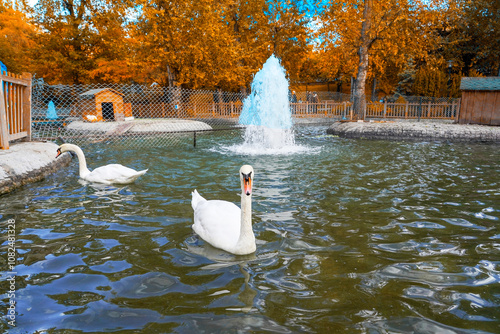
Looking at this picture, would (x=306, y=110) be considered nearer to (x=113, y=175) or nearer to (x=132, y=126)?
(x=132, y=126)

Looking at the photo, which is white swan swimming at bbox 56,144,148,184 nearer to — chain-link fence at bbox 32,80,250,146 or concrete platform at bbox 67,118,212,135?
chain-link fence at bbox 32,80,250,146

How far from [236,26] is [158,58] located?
10.0 metres

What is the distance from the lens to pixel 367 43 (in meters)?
24.0

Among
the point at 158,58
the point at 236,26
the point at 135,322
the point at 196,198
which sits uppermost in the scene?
the point at 236,26

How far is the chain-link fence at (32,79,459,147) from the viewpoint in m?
18.0

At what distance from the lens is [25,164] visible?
26.5ft

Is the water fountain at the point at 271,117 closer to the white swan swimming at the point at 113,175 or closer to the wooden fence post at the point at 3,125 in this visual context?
the white swan swimming at the point at 113,175

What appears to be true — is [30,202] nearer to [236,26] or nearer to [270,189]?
[270,189]

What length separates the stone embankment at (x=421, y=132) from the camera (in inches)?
680

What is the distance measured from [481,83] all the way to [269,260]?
69.5ft

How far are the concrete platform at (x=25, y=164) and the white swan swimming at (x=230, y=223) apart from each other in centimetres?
443

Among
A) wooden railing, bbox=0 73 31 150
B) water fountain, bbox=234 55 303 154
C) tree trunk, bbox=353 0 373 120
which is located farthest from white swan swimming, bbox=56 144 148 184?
tree trunk, bbox=353 0 373 120

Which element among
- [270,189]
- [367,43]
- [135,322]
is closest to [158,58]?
[367,43]

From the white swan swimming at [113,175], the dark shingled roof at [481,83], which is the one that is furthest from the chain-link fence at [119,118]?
the dark shingled roof at [481,83]
